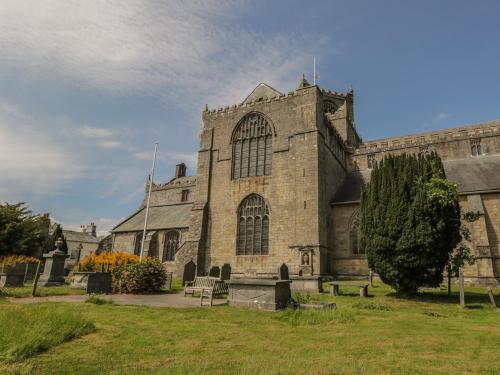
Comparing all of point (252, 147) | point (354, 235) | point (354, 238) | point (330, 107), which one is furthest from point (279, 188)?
point (330, 107)

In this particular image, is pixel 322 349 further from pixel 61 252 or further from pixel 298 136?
pixel 298 136

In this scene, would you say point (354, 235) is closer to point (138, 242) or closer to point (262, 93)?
point (262, 93)

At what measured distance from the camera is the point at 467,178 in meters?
25.1

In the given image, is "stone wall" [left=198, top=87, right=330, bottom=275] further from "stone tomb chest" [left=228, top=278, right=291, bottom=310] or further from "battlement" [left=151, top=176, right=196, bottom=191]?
"battlement" [left=151, top=176, right=196, bottom=191]

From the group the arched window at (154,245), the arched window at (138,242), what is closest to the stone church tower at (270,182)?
the arched window at (154,245)

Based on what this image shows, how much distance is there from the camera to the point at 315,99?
25406mm

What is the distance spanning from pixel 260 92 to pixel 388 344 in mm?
27656

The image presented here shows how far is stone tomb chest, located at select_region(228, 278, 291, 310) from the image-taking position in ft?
33.2

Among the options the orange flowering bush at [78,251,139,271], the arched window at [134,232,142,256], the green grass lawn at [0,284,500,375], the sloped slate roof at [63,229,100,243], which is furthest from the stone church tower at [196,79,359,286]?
the sloped slate roof at [63,229,100,243]

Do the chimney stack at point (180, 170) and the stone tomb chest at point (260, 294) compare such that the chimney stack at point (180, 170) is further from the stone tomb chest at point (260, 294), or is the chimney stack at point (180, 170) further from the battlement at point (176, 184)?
the stone tomb chest at point (260, 294)

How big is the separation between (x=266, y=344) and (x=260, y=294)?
4367 millimetres

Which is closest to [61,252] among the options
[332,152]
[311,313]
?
[311,313]

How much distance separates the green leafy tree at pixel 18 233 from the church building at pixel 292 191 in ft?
44.9

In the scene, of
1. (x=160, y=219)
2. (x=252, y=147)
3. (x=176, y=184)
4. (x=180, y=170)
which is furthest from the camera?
(x=180, y=170)
